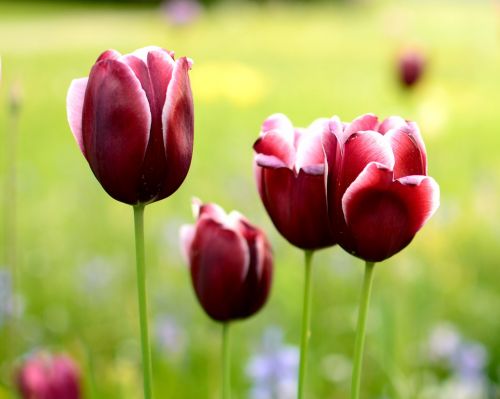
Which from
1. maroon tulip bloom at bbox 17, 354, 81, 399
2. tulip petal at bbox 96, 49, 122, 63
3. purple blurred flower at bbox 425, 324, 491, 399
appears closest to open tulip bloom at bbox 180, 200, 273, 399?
tulip petal at bbox 96, 49, 122, 63

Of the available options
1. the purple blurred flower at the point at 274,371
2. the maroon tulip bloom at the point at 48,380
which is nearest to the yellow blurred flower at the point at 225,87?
the purple blurred flower at the point at 274,371

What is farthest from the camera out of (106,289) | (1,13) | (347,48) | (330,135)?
(1,13)

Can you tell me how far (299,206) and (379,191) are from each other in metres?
0.07

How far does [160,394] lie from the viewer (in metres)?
1.51

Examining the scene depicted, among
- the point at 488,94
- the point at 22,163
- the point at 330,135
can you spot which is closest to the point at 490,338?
the point at 330,135

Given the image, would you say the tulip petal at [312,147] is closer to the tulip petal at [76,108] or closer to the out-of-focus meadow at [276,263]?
the tulip petal at [76,108]

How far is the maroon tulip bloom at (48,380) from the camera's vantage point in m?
1.05

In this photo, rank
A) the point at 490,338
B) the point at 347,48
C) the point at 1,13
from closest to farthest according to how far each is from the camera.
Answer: the point at 490,338 → the point at 347,48 → the point at 1,13

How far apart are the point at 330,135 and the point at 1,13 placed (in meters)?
14.1

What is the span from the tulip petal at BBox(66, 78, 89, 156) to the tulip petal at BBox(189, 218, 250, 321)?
18 centimetres

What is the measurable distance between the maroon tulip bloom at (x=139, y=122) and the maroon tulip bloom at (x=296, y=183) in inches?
2.9

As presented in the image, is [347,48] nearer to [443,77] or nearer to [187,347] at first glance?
[443,77]

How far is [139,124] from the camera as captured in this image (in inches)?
24.3

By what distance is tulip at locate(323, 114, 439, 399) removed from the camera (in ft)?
2.04
